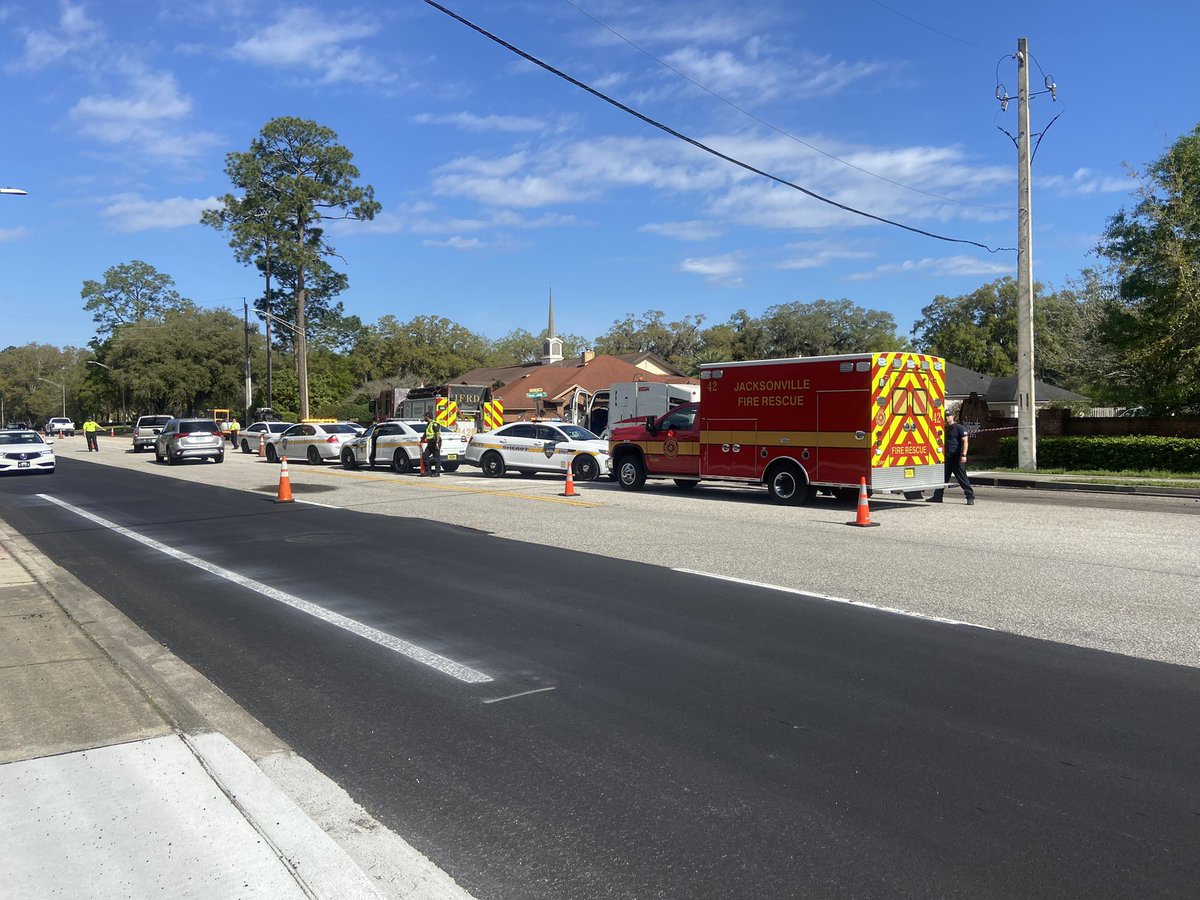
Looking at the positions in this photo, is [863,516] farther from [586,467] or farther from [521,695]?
[586,467]

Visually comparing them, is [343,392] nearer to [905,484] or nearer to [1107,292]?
[1107,292]

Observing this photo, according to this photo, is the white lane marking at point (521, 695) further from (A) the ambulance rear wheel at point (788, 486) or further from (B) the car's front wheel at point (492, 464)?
(B) the car's front wheel at point (492, 464)

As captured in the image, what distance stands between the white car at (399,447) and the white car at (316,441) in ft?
6.69

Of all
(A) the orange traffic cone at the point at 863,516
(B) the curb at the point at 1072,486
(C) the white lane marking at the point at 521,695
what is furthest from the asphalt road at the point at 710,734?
(B) the curb at the point at 1072,486

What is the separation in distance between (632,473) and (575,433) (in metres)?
4.47

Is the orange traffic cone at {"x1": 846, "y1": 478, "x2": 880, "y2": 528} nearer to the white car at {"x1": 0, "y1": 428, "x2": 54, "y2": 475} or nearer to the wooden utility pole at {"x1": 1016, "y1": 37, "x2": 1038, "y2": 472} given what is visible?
the wooden utility pole at {"x1": 1016, "y1": 37, "x2": 1038, "y2": 472}

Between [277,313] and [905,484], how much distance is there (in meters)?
50.2

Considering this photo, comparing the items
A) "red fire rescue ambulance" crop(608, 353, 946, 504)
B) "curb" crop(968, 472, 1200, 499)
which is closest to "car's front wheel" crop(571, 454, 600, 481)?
"red fire rescue ambulance" crop(608, 353, 946, 504)

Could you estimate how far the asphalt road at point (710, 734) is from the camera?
3.52 meters

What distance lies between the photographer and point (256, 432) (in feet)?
133

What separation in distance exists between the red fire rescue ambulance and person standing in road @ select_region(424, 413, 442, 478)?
28.6ft

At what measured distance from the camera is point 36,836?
3.65 meters

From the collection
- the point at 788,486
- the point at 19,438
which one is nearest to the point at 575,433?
the point at 788,486

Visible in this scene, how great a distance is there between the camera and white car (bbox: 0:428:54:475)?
26.0 meters
